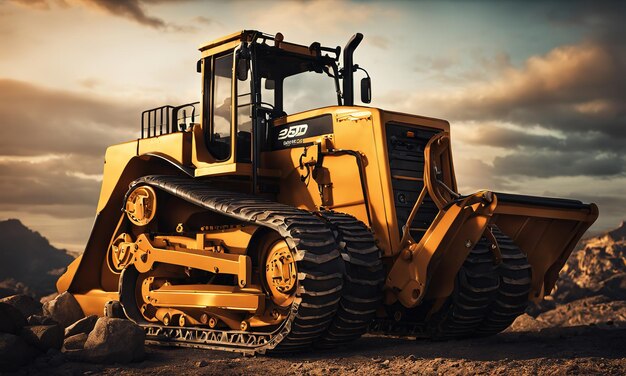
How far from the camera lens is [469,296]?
10289 millimetres

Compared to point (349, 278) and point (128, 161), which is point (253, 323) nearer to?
point (349, 278)

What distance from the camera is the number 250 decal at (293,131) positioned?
10.9 meters

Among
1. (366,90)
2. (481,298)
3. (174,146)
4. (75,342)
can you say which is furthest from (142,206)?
(481,298)

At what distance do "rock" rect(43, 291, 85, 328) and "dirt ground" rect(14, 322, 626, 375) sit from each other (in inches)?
125

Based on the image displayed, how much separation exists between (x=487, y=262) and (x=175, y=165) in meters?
4.84

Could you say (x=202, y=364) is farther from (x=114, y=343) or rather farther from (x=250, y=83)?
(x=250, y=83)

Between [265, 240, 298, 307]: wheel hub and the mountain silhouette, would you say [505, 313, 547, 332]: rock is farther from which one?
the mountain silhouette

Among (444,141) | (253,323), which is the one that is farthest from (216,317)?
(444,141)

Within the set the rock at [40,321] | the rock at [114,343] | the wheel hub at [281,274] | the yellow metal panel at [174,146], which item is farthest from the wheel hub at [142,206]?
the wheel hub at [281,274]

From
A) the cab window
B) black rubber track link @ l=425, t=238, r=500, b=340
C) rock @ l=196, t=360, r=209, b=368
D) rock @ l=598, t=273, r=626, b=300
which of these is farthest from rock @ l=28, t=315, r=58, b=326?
rock @ l=598, t=273, r=626, b=300

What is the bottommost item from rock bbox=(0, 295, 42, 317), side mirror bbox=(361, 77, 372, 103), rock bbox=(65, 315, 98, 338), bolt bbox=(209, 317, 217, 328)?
rock bbox=(65, 315, 98, 338)

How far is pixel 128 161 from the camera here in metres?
13.1

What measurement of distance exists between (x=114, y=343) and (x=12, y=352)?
1149 millimetres

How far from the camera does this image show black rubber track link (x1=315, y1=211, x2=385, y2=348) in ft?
29.2
